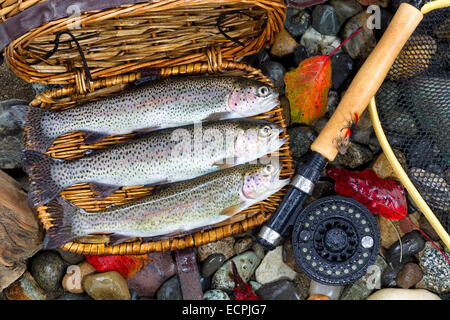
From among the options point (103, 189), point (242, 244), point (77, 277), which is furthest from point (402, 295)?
point (77, 277)

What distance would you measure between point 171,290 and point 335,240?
119 centimetres

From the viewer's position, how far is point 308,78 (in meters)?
3.12

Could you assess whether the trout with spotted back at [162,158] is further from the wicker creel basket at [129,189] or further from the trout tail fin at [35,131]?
the wicker creel basket at [129,189]

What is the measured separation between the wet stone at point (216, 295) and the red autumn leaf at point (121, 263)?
49cm

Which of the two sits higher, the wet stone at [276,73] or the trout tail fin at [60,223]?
the wet stone at [276,73]

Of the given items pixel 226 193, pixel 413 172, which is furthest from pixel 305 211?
pixel 413 172

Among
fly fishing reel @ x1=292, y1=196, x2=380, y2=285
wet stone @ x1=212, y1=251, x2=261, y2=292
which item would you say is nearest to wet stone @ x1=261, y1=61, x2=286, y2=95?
fly fishing reel @ x1=292, y1=196, x2=380, y2=285

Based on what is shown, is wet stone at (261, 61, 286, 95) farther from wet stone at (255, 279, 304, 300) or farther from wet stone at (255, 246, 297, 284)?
wet stone at (255, 279, 304, 300)

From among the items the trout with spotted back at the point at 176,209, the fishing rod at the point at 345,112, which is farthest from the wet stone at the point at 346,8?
the trout with spotted back at the point at 176,209

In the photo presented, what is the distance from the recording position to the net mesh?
2.89 m

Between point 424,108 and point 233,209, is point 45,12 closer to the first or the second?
point 233,209

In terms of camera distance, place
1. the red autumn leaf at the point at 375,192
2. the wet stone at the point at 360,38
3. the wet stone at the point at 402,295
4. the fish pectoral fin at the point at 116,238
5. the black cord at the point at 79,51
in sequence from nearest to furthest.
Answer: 1. the black cord at the point at 79,51
2. the fish pectoral fin at the point at 116,238
3. the red autumn leaf at the point at 375,192
4. the wet stone at the point at 402,295
5. the wet stone at the point at 360,38

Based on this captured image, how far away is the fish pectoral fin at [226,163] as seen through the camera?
9.00 feet

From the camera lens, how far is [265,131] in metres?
2.71
